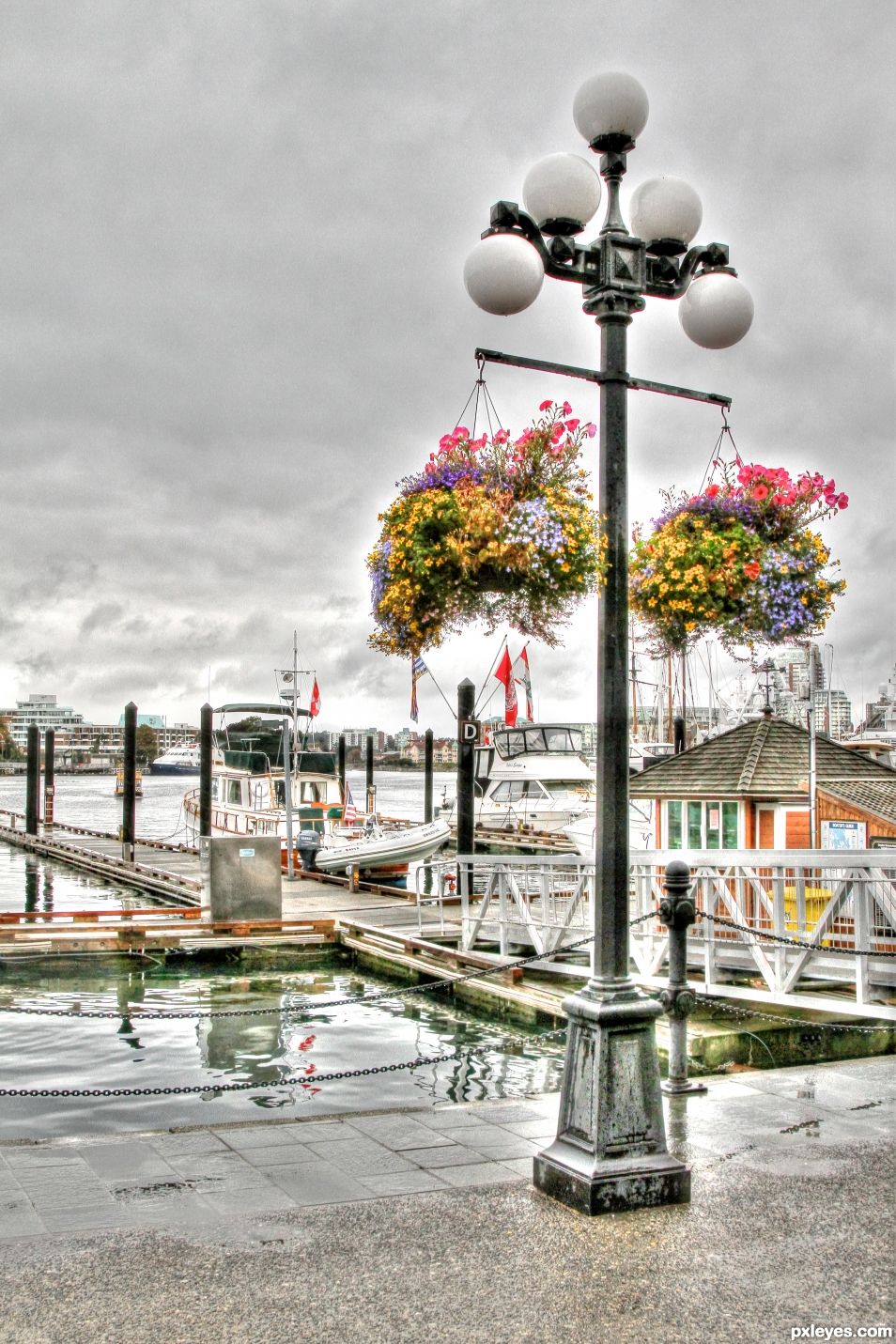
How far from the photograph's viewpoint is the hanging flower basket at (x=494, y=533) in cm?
641

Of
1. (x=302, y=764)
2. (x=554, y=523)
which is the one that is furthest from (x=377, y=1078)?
(x=302, y=764)

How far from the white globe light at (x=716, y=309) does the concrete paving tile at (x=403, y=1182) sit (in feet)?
16.0

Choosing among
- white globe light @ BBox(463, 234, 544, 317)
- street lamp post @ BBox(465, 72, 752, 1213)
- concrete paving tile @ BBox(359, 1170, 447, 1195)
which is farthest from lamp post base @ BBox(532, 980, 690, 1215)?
white globe light @ BBox(463, 234, 544, 317)

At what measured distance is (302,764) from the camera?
40.2 m

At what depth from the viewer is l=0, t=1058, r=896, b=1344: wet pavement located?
179 inches

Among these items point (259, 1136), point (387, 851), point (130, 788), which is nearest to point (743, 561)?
point (259, 1136)

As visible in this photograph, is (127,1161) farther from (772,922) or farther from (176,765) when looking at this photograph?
(176,765)

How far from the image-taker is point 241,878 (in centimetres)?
2091

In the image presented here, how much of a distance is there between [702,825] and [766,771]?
109cm

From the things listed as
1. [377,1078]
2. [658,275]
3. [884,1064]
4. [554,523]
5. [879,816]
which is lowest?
[377,1078]

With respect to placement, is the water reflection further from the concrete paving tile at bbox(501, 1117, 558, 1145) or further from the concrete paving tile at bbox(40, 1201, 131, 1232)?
the concrete paving tile at bbox(40, 1201, 131, 1232)

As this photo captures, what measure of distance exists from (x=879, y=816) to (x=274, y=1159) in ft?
32.9

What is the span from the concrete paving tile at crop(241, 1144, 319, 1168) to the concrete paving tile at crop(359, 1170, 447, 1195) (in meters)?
0.52

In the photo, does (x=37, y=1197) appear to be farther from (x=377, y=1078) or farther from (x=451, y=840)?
(x=451, y=840)
